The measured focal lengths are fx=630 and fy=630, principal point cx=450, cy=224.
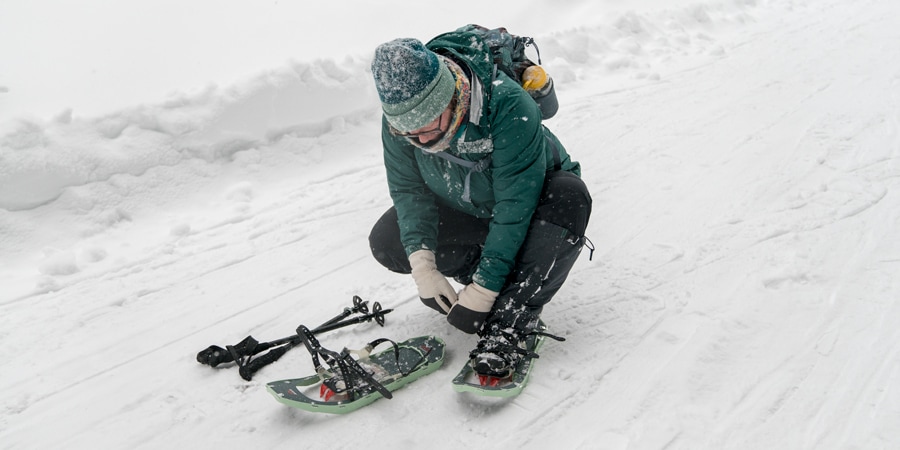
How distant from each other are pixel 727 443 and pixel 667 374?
41 cm

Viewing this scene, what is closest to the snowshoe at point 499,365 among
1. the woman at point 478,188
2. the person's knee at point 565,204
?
the woman at point 478,188

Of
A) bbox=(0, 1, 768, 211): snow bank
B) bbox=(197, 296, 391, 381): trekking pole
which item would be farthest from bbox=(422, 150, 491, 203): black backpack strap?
bbox=(0, 1, 768, 211): snow bank

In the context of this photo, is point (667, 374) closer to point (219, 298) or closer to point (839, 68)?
point (219, 298)

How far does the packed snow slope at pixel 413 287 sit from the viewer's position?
7.89 ft

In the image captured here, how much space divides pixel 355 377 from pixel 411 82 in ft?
4.00

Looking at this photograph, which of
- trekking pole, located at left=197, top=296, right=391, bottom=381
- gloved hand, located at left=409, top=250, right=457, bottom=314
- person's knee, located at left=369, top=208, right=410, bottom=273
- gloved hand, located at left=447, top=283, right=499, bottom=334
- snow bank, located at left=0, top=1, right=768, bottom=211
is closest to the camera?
gloved hand, located at left=447, top=283, right=499, bottom=334

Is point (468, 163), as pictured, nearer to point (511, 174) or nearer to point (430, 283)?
point (511, 174)

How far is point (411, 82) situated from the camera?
2.16 metres

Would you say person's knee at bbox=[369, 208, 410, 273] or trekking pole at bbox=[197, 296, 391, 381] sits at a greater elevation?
person's knee at bbox=[369, 208, 410, 273]

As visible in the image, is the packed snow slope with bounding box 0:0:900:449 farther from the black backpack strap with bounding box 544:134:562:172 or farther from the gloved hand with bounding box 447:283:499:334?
the black backpack strap with bounding box 544:134:562:172

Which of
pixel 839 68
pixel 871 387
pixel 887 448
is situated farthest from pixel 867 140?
pixel 887 448

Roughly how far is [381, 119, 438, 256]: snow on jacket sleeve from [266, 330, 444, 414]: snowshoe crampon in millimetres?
461

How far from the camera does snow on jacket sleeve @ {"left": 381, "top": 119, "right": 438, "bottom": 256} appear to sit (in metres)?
2.77

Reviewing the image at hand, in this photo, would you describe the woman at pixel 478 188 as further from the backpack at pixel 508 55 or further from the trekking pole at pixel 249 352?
the trekking pole at pixel 249 352
